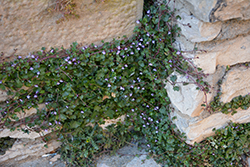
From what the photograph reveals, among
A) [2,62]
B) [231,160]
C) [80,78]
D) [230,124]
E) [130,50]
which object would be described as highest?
[2,62]

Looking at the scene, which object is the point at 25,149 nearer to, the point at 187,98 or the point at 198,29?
the point at 187,98

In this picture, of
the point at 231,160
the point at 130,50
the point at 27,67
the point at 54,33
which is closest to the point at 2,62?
the point at 27,67

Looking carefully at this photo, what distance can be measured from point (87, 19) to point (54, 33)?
0.38 metres

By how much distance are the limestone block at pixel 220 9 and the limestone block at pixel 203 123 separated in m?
1.08

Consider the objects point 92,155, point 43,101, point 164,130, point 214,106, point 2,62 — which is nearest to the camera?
point 2,62

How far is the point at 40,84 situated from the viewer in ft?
7.28

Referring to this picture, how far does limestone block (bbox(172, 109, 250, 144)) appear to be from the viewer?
225cm

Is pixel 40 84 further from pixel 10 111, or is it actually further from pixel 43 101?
pixel 10 111

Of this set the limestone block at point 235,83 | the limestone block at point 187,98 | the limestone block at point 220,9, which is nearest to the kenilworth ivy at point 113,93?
the limestone block at point 187,98

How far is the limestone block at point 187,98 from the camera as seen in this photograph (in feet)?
6.71

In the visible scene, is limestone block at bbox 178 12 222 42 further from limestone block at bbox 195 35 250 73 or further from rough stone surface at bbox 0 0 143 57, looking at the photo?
rough stone surface at bbox 0 0 143 57

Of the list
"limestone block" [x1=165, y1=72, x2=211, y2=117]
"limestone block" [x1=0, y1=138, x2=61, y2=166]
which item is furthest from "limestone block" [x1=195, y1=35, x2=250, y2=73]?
"limestone block" [x1=0, y1=138, x2=61, y2=166]

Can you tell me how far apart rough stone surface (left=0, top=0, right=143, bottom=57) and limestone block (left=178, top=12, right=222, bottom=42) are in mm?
571

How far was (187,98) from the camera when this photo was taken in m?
2.12
